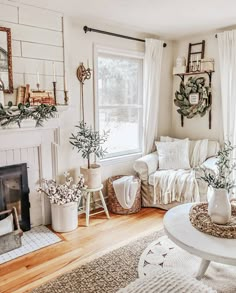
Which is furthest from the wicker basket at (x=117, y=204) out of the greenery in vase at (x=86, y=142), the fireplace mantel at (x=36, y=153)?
the fireplace mantel at (x=36, y=153)

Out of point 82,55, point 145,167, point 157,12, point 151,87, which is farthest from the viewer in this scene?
point 151,87

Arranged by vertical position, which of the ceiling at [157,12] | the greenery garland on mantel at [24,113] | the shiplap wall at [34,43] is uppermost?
the ceiling at [157,12]

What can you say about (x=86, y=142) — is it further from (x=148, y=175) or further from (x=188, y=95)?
(x=188, y=95)

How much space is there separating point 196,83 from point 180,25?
840 mm

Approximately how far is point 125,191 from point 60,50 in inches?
69.9

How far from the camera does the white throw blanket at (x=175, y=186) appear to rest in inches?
124

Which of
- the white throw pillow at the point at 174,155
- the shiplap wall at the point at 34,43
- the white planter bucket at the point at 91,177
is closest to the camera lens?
the shiplap wall at the point at 34,43

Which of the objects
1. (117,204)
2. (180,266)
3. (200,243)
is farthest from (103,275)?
(117,204)

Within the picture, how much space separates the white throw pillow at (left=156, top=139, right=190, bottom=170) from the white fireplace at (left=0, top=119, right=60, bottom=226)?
140 centimetres

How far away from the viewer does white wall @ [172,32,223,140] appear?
3756 mm

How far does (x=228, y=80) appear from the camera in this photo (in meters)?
3.50

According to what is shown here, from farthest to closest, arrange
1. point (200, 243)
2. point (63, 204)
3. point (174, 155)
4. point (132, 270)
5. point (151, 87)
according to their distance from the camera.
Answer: point (151, 87), point (174, 155), point (63, 204), point (132, 270), point (200, 243)

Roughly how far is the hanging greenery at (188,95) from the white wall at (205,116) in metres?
0.09

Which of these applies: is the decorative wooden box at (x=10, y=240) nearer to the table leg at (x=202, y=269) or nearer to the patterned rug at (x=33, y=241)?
the patterned rug at (x=33, y=241)
